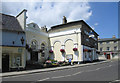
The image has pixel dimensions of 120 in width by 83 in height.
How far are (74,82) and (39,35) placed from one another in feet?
58.6

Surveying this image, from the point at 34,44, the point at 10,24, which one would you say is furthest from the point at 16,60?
the point at 34,44

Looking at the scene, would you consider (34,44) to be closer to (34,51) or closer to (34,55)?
(34,51)

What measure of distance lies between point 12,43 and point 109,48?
153 feet

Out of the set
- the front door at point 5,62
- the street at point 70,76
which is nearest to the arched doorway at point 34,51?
the front door at point 5,62

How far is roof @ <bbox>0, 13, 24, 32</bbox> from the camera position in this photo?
15.5m

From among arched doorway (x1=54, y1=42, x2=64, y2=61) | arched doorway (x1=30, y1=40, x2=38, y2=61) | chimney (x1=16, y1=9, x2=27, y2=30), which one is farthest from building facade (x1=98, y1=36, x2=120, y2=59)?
chimney (x1=16, y1=9, x2=27, y2=30)

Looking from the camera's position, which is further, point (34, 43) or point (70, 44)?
point (70, 44)

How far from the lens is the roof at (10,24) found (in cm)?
1548

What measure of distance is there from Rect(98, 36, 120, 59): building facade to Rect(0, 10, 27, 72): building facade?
143 feet

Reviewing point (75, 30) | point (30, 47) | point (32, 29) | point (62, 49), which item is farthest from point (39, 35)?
point (75, 30)

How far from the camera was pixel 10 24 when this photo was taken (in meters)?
16.4

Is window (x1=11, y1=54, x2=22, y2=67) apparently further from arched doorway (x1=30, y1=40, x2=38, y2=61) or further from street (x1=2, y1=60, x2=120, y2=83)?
arched doorway (x1=30, y1=40, x2=38, y2=61)

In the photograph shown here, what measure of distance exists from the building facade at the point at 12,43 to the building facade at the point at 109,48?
4367 cm

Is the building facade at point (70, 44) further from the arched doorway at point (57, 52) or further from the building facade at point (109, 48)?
the building facade at point (109, 48)
